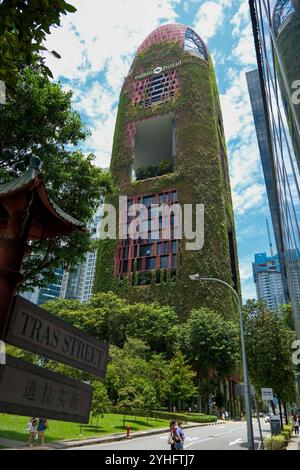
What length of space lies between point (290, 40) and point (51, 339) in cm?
1003

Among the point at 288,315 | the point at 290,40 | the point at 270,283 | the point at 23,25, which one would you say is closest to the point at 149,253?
the point at 288,315

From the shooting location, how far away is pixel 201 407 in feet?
155

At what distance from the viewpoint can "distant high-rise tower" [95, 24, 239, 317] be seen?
55.2 meters

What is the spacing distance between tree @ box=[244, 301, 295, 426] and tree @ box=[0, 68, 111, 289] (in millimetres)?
12738

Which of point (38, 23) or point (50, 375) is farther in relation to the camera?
point (38, 23)

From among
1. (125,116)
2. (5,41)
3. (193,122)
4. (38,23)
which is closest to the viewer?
(38,23)

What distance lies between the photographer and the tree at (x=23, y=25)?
140 inches

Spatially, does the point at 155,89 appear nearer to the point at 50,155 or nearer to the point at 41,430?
the point at 50,155

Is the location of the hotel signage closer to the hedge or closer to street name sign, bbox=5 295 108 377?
the hedge

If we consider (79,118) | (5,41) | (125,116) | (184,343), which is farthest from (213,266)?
Answer: (5,41)

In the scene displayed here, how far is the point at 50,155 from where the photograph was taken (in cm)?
1141

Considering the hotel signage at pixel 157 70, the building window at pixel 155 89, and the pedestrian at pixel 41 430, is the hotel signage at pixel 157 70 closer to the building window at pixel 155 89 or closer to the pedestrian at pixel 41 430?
the building window at pixel 155 89

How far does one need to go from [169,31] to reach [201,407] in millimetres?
74489

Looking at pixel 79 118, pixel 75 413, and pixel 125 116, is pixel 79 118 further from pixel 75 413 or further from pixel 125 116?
pixel 125 116
